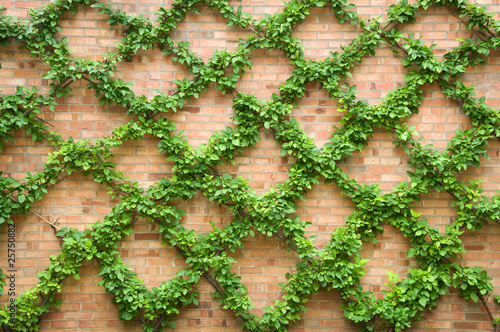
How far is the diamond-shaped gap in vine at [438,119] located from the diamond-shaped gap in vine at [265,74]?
1086 mm

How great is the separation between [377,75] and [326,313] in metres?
1.92

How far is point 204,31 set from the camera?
2996 mm

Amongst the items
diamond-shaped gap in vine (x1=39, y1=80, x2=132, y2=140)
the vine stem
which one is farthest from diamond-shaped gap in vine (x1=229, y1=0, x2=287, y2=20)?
the vine stem

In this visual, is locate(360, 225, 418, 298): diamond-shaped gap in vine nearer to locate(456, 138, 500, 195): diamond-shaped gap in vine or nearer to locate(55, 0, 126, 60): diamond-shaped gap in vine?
locate(456, 138, 500, 195): diamond-shaped gap in vine

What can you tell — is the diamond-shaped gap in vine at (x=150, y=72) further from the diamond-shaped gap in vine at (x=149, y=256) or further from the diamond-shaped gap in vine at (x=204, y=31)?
the diamond-shaped gap in vine at (x=149, y=256)

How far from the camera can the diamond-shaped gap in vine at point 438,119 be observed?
302cm

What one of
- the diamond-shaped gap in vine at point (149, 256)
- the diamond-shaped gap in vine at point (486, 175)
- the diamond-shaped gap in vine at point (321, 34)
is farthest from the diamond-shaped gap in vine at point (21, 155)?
the diamond-shaped gap in vine at point (486, 175)

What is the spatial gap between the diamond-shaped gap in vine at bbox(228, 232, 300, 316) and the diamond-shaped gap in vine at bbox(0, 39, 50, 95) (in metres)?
2.01

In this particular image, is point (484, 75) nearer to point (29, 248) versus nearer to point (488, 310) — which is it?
point (488, 310)

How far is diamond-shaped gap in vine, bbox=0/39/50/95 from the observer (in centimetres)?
295

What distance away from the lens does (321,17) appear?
3.02 m

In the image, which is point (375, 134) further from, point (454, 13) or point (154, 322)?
point (154, 322)

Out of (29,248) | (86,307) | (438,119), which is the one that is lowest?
(86,307)

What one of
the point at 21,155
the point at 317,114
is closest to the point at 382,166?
the point at 317,114
